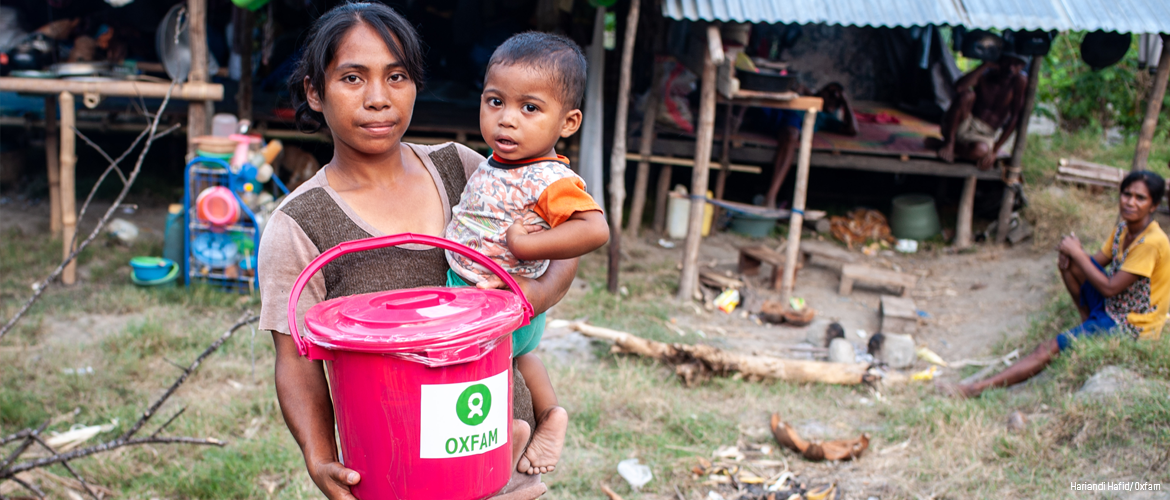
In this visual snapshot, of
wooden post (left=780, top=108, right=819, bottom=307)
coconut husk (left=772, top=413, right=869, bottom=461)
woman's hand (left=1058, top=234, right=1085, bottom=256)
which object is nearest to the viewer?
coconut husk (left=772, top=413, right=869, bottom=461)

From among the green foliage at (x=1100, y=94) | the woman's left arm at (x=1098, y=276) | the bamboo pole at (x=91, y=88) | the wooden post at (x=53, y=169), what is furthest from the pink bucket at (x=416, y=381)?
the green foliage at (x=1100, y=94)

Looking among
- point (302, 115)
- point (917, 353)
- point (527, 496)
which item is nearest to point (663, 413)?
point (917, 353)

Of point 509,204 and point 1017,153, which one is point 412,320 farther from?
point 1017,153

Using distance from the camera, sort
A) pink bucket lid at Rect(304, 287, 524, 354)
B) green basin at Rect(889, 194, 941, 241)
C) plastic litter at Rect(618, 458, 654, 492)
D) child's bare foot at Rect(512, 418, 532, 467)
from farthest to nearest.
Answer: green basin at Rect(889, 194, 941, 241) < plastic litter at Rect(618, 458, 654, 492) < child's bare foot at Rect(512, 418, 532, 467) < pink bucket lid at Rect(304, 287, 524, 354)

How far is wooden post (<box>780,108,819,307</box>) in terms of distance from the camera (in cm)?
673

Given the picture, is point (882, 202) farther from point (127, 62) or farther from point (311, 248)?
point (311, 248)

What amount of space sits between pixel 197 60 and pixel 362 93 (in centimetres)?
534

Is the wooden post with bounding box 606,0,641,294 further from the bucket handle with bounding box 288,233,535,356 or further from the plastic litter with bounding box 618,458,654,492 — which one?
the bucket handle with bounding box 288,233,535,356

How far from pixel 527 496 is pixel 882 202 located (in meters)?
9.75

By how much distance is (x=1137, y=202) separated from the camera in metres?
4.75

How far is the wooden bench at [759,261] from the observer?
7430 millimetres

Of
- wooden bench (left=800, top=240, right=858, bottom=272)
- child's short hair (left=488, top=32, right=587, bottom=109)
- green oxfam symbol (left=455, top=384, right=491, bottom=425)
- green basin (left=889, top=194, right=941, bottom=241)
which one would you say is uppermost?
child's short hair (left=488, top=32, right=587, bottom=109)

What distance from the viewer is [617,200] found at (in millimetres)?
6852

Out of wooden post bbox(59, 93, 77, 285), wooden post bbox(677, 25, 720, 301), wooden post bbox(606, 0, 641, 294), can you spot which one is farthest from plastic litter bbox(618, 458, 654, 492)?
wooden post bbox(59, 93, 77, 285)
